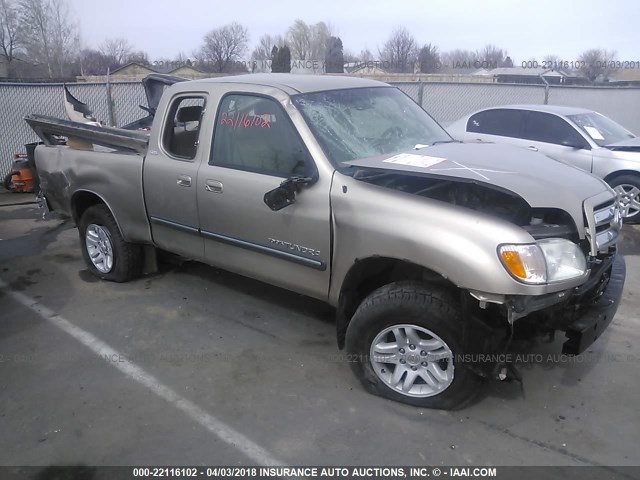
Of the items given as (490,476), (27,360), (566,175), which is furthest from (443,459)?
(27,360)

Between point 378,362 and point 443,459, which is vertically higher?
point 378,362

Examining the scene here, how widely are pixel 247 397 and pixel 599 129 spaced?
685cm

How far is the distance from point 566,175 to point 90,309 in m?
3.89

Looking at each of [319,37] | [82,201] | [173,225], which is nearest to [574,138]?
[173,225]

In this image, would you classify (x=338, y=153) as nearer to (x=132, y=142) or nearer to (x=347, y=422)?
(x=347, y=422)

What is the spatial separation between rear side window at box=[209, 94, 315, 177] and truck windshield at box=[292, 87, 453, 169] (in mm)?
162

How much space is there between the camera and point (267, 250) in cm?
377

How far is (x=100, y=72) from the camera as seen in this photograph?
44.0m

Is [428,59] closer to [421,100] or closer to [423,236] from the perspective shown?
[421,100]

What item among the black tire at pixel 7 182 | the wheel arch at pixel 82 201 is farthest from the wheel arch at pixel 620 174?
the black tire at pixel 7 182

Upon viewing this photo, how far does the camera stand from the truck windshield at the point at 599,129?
25.0 feet

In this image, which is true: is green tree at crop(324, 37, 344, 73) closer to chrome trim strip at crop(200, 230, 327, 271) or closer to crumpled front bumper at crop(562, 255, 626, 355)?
chrome trim strip at crop(200, 230, 327, 271)

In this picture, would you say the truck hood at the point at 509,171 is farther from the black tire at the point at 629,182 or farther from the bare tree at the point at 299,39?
the bare tree at the point at 299,39

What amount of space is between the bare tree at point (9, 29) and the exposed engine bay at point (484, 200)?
47619mm
